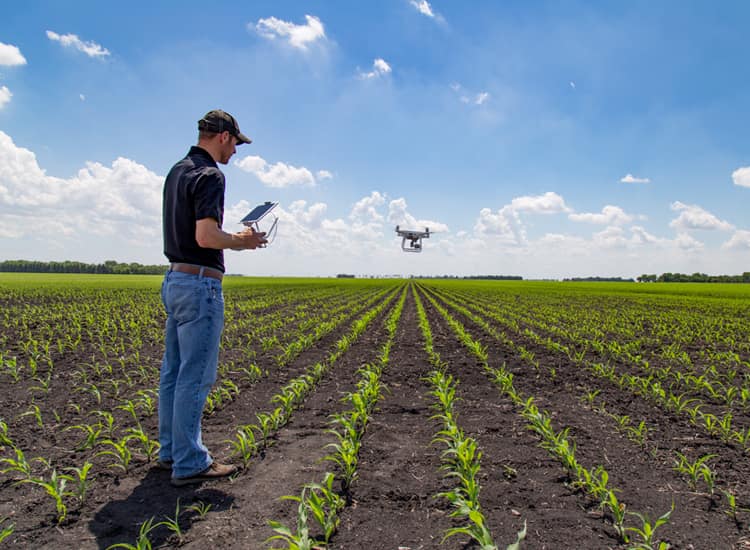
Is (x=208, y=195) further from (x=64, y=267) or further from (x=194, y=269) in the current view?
(x=64, y=267)

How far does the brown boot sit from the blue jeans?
1.6 inches

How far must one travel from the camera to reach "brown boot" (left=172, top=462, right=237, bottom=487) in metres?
3.40

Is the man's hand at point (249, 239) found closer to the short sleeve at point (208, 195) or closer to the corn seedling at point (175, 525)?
the short sleeve at point (208, 195)

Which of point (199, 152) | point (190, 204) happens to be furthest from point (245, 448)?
point (199, 152)

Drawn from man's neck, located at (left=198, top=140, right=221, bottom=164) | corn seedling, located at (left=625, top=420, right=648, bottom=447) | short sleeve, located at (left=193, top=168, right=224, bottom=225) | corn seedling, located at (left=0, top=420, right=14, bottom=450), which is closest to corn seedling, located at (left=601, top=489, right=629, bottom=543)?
corn seedling, located at (left=625, top=420, right=648, bottom=447)

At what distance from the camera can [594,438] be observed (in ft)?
15.5

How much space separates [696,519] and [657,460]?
3.79 ft

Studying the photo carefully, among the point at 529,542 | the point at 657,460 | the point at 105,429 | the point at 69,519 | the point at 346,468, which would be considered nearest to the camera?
the point at 529,542

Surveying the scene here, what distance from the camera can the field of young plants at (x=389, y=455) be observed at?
2.85 m

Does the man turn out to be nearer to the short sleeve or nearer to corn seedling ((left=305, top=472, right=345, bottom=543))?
the short sleeve

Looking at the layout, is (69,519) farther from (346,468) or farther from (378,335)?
(378,335)

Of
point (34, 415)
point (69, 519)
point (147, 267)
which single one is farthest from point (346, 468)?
point (147, 267)

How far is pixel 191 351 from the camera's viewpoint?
3311 mm

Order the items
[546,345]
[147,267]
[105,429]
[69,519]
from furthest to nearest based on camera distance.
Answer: [147,267], [546,345], [105,429], [69,519]
